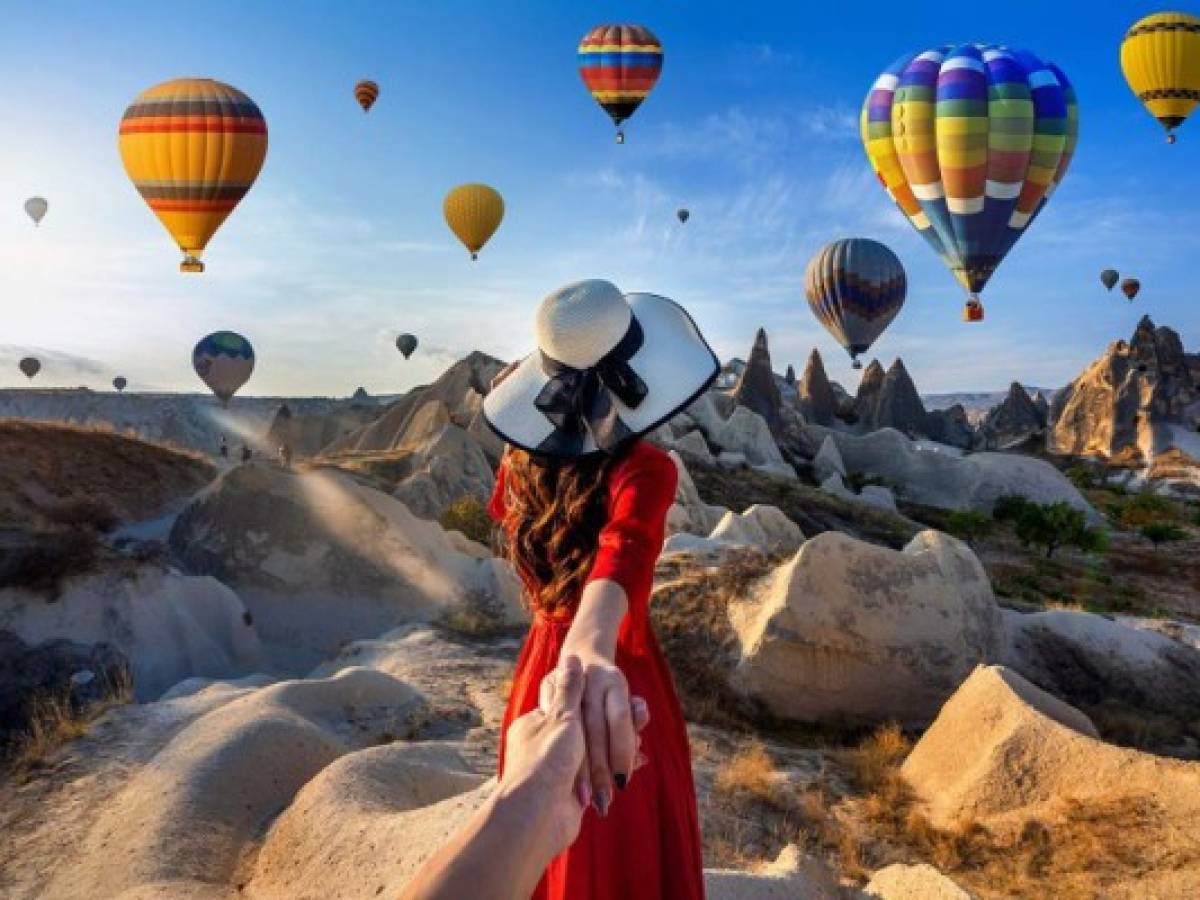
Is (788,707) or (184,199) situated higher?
(184,199)

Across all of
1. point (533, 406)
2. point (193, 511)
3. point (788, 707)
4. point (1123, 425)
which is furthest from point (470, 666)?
point (1123, 425)

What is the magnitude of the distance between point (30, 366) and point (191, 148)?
7468cm

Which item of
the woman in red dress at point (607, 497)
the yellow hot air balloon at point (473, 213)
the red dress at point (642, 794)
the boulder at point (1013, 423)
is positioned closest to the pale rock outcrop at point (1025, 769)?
the red dress at point (642, 794)

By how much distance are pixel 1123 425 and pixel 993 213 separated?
195 ft

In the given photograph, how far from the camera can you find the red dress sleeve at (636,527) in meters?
2.44

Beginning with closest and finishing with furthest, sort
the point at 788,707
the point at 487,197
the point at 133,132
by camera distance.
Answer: the point at 788,707 < the point at 133,132 < the point at 487,197

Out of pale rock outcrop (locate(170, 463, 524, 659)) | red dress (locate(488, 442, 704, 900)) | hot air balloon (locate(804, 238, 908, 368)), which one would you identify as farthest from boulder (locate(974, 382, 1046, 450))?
red dress (locate(488, 442, 704, 900))

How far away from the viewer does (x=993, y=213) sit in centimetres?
2623

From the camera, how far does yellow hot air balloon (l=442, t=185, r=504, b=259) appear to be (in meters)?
43.3

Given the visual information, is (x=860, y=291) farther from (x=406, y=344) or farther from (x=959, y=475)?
(x=406, y=344)

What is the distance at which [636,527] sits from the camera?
102 inches

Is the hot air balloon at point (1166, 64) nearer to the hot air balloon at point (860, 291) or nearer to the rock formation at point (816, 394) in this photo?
the hot air balloon at point (860, 291)

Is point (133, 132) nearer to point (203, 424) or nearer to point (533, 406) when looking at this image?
point (533, 406)

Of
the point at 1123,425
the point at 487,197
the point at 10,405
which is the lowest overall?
the point at 1123,425
